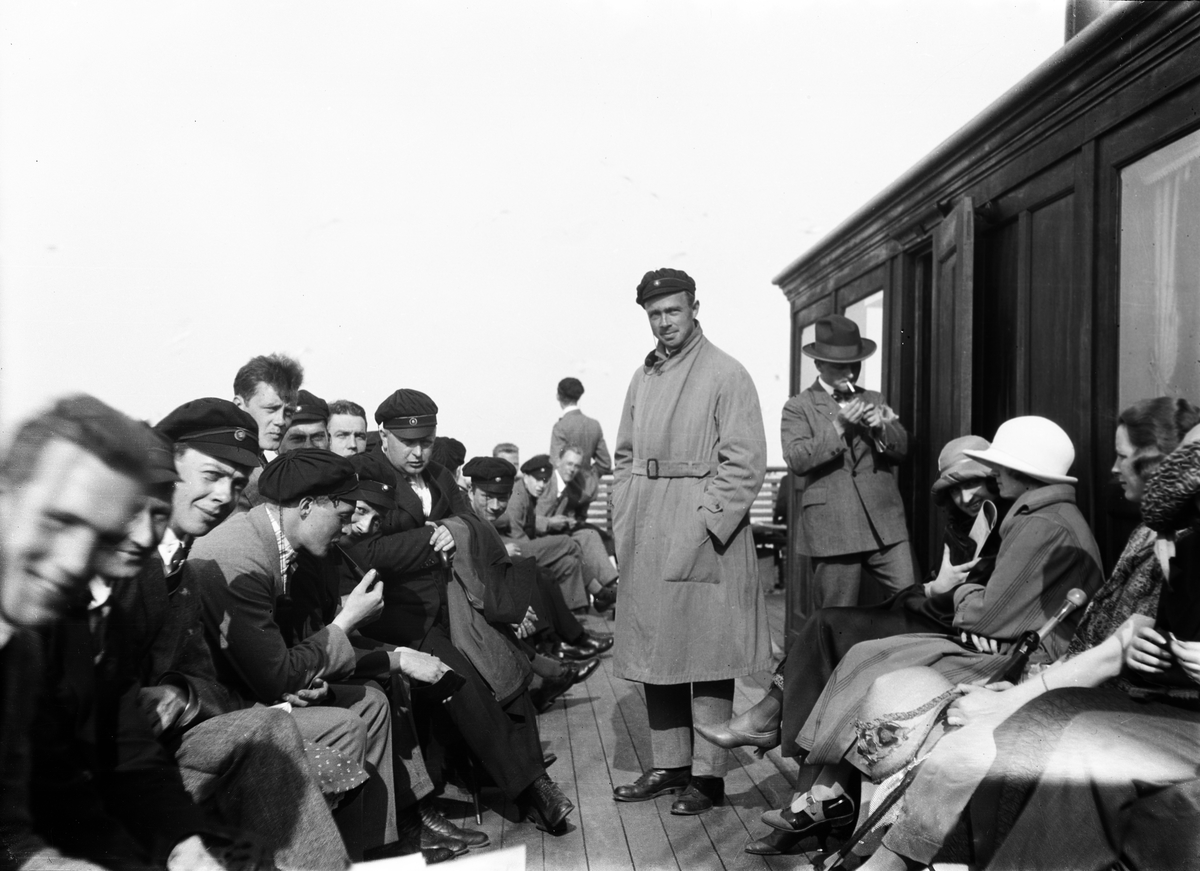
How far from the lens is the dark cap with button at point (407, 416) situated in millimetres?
3754

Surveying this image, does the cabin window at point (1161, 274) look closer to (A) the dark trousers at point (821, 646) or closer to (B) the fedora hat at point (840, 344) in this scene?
(A) the dark trousers at point (821, 646)

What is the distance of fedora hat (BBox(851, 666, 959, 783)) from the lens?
267 centimetres

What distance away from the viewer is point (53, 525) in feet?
5.19

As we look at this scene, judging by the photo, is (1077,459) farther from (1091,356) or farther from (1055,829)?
(1055,829)

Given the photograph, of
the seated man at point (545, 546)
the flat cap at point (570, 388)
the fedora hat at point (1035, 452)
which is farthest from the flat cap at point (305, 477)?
the flat cap at point (570, 388)

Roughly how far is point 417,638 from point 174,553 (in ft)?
3.52

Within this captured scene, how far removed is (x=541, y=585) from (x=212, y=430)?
11.8ft

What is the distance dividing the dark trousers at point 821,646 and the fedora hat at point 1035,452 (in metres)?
0.57

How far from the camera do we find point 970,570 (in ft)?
11.1

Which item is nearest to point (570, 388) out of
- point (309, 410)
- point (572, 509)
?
point (572, 509)

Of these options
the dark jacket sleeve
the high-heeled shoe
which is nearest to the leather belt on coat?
the high-heeled shoe

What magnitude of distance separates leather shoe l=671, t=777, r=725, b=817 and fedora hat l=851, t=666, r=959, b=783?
0.86 meters

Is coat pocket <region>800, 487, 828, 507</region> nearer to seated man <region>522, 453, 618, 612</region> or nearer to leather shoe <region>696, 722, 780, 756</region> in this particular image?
leather shoe <region>696, 722, 780, 756</region>

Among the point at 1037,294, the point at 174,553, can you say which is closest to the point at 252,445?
the point at 174,553
